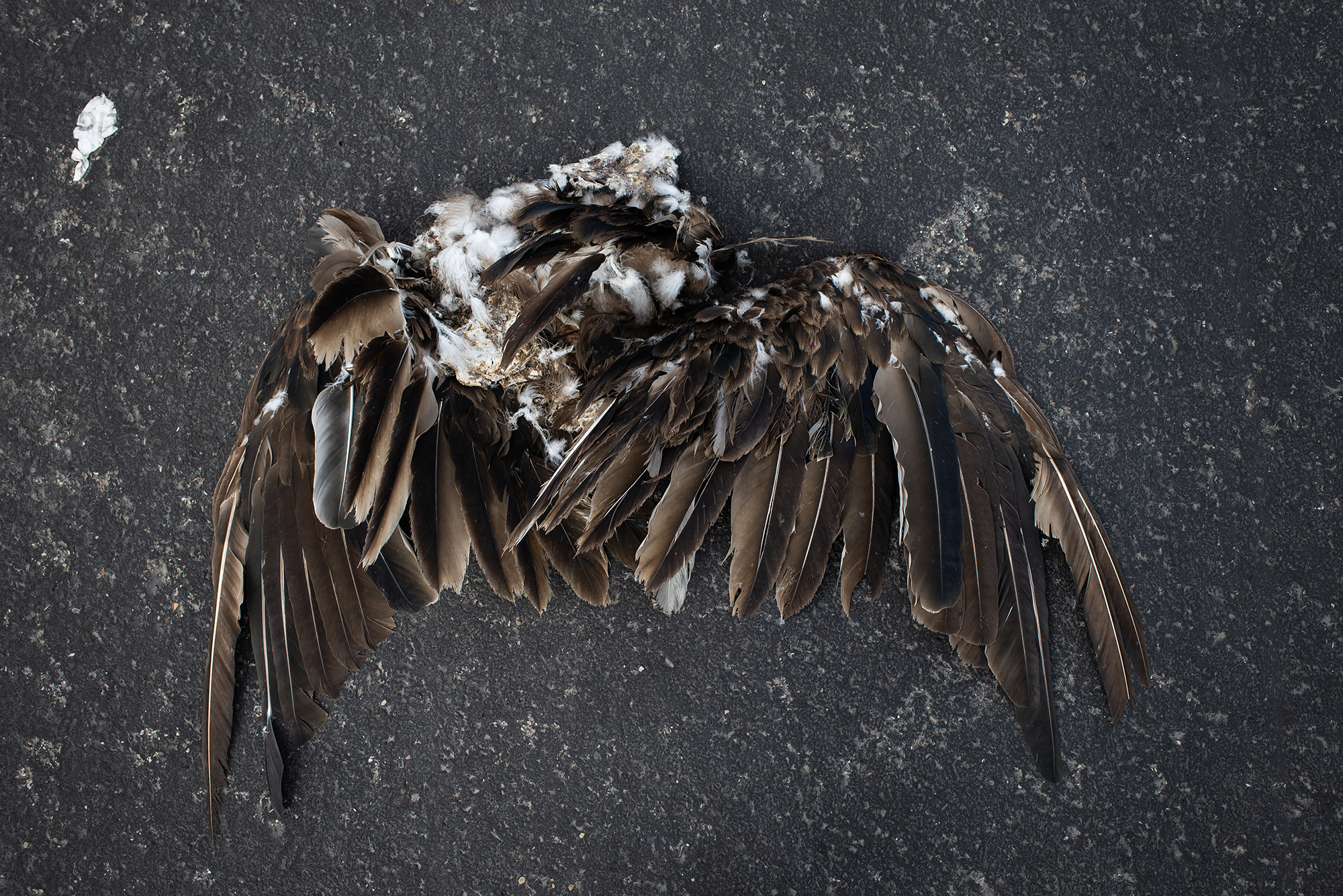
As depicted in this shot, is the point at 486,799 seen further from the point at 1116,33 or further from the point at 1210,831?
the point at 1116,33

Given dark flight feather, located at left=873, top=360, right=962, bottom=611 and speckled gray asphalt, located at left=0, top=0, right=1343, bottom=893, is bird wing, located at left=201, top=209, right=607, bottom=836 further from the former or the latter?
Answer: dark flight feather, located at left=873, top=360, right=962, bottom=611

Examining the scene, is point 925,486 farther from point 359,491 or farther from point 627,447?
point 359,491

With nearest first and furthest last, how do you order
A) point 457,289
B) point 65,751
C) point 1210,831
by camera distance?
1. point 457,289
2. point 1210,831
3. point 65,751

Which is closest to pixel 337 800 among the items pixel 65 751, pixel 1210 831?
pixel 65 751

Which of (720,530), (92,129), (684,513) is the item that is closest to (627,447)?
(684,513)

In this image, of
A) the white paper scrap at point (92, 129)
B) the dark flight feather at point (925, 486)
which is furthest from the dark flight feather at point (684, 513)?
the white paper scrap at point (92, 129)

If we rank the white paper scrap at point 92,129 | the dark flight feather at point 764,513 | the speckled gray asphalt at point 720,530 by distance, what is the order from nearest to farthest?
1. the dark flight feather at point 764,513
2. the speckled gray asphalt at point 720,530
3. the white paper scrap at point 92,129

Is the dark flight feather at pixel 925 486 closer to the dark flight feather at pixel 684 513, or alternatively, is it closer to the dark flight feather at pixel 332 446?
Result: the dark flight feather at pixel 684 513
